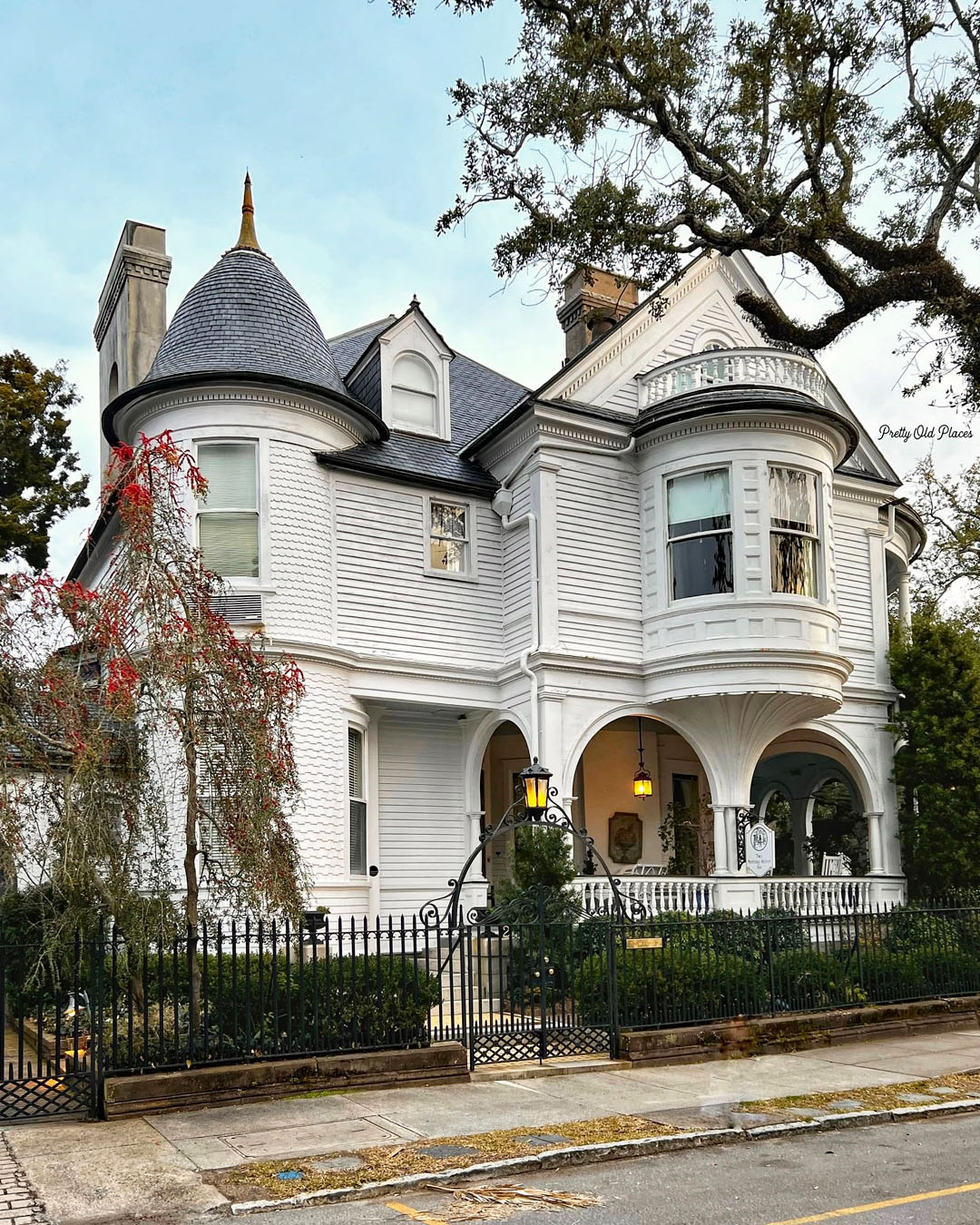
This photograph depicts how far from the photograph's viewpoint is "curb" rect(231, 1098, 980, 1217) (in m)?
8.00

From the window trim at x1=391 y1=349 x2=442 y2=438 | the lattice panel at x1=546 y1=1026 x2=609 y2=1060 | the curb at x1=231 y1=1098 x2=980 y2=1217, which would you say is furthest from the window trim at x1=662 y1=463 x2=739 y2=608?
the curb at x1=231 y1=1098 x2=980 y2=1217

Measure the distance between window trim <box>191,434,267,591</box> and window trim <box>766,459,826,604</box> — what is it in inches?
308

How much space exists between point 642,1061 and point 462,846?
26.4ft

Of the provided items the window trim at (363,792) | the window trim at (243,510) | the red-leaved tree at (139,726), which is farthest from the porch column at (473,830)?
the red-leaved tree at (139,726)


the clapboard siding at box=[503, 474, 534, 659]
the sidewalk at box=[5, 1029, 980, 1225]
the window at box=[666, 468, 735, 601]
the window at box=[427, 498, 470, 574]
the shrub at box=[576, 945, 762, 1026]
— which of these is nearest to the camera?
the sidewalk at box=[5, 1029, 980, 1225]

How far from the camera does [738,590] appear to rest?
19.3m

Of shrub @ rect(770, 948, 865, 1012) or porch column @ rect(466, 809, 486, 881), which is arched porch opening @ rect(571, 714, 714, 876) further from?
shrub @ rect(770, 948, 865, 1012)

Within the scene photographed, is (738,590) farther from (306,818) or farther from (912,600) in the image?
(912,600)

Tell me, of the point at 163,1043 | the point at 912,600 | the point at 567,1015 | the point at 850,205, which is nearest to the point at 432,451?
the point at 850,205

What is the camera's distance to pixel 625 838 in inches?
891

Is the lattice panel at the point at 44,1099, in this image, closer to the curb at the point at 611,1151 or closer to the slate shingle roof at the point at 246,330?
the curb at the point at 611,1151

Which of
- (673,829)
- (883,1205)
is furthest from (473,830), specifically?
(883,1205)

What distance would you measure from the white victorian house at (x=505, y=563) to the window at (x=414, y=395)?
0.03 m

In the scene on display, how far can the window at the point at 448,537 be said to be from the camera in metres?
20.3
